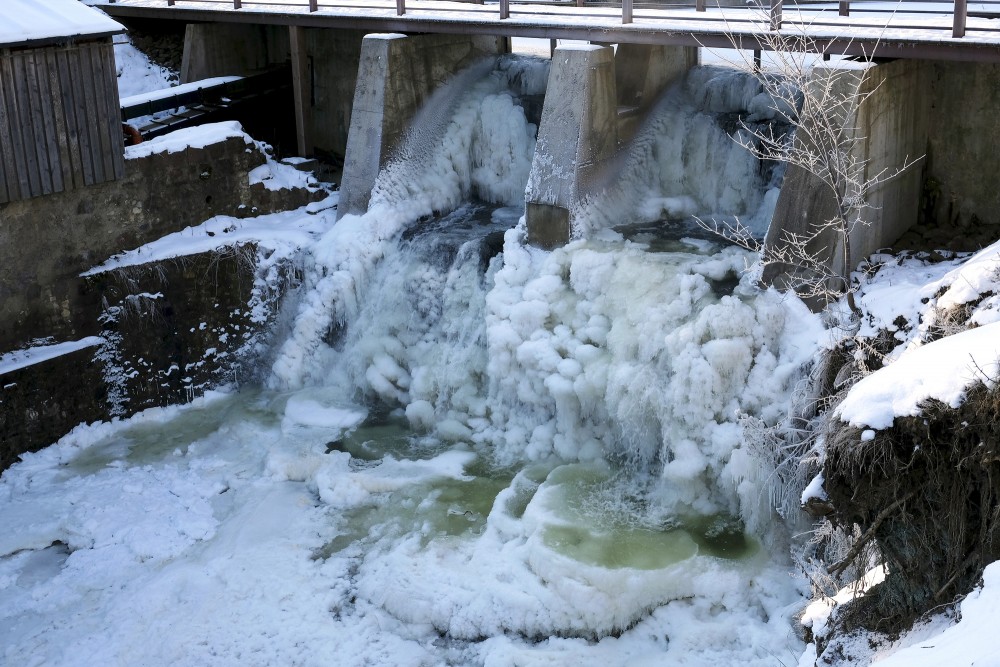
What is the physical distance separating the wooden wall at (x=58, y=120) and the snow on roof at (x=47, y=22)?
0.20m

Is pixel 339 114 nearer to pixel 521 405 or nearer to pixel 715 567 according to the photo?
pixel 521 405

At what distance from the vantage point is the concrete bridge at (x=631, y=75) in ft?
34.0

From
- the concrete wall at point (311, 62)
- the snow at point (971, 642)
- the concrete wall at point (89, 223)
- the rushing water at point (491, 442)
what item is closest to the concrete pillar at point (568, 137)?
the rushing water at point (491, 442)

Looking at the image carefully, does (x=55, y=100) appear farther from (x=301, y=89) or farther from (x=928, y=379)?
(x=928, y=379)

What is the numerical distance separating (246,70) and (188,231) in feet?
16.9

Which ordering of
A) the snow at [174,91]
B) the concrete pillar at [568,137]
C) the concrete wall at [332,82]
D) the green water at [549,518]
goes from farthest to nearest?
the concrete wall at [332,82], the snow at [174,91], the concrete pillar at [568,137], the green water at [549,518]

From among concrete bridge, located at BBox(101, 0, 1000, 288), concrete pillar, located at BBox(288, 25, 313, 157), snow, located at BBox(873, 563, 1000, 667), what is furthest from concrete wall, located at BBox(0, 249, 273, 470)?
snow, located at BBox(873, 563, 1000, 667)

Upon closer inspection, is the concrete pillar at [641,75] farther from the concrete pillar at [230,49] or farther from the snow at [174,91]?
the concrete pillar at [230,49]

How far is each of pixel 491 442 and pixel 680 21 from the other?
506 centimetres

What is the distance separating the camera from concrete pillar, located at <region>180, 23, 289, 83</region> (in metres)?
16.9

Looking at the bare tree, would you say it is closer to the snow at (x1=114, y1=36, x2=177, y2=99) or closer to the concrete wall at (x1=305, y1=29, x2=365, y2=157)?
the concrete wall at (x1=305, y1=29, x2=365, y2=157)

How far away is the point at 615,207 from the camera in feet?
42.1

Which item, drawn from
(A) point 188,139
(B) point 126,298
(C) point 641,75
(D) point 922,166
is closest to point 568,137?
(C) point 641,75

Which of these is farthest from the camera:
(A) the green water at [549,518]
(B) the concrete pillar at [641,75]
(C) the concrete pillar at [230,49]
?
(C) the concrete pillar at [230,49]
